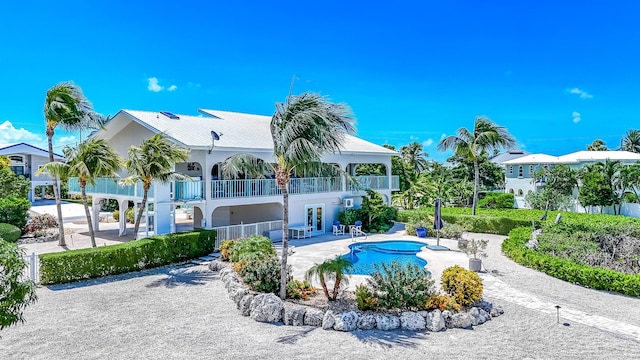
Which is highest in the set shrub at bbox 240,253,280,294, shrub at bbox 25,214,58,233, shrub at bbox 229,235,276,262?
shrub at bbox 25,214,58,233

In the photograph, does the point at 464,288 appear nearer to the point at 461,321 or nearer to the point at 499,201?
the point at 461,321

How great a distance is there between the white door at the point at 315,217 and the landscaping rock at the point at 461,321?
14452 mm

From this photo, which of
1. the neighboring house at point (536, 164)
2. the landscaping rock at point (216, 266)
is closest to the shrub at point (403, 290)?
the landscaping rock at point (216, 266)

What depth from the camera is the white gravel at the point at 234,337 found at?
8.38 m

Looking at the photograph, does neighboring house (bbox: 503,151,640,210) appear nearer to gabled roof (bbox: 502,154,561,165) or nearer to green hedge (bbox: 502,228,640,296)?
gabled roof (bbox: 502,154,561,165)

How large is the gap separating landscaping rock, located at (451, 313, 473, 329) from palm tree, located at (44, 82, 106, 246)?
16.7 m

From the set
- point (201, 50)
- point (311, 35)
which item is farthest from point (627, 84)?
point (201, 50)

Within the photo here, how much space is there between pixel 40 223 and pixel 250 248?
16.8 metres

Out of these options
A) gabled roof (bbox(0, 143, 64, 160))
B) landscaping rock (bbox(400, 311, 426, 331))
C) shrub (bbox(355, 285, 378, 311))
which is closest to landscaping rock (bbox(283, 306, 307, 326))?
shrub (bbox(355, 285, 378, 311))

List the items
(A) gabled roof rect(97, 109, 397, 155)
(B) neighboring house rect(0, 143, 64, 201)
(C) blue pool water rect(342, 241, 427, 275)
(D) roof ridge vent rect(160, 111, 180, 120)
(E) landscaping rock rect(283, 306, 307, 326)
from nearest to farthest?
1. (E) landscaping rock rect(283, 306, 307, 326)
2. (C) blue pool water rect(342, 241, 427, 275)
3. (A) gabled roof rect(97, 109, 397, 155)
4. (D) roof ridge vent rect(160, 111, 180, 120)
5. (B) neighboring house rect(0, 143, 64, 201)

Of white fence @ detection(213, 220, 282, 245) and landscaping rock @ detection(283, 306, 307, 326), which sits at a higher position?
white fence @ detection(213, 220, 282, 245)

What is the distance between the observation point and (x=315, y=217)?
24.7m

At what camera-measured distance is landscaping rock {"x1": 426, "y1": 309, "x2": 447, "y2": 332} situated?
9711mm

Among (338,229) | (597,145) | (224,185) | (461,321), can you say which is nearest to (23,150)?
(224,185)
